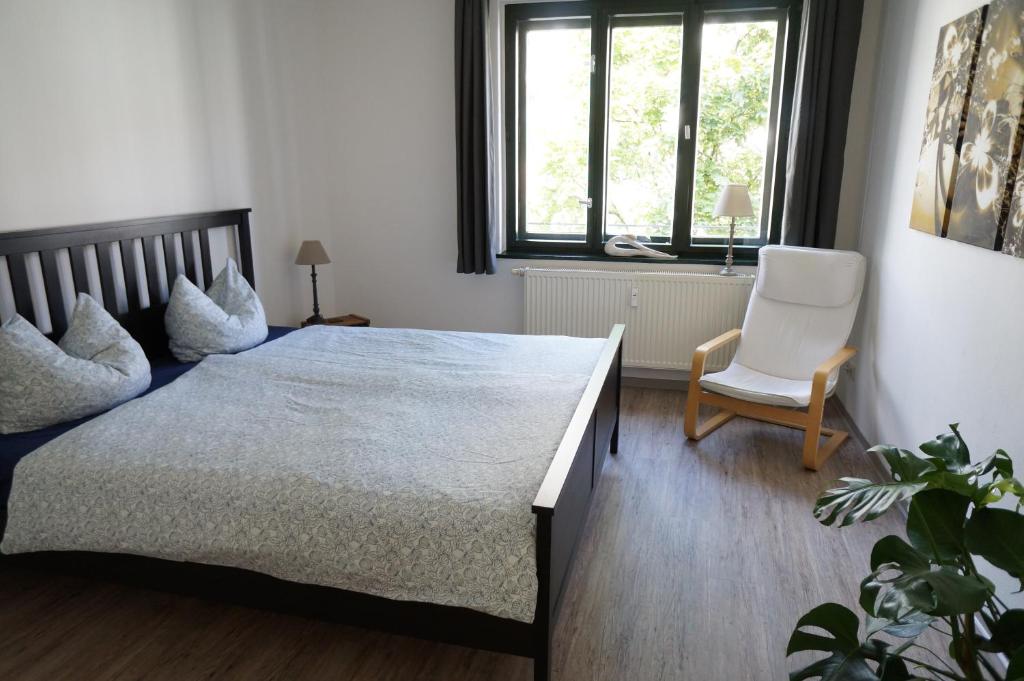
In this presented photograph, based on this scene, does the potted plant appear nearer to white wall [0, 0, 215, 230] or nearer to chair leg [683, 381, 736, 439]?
chair leg [683, 381, 736, 439]

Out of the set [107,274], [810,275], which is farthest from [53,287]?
[810,275]

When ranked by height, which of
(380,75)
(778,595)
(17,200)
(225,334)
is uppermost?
(380,75)

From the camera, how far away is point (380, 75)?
445 centimetres

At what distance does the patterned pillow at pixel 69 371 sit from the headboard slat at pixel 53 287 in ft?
0.37

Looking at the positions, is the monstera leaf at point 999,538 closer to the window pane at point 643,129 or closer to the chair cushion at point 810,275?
the chair cushion at point 810,275

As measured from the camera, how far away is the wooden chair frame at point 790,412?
3213 mm

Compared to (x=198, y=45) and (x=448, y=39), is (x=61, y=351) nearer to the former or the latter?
(x=198, y=45)

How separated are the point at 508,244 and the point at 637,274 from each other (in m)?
0.94

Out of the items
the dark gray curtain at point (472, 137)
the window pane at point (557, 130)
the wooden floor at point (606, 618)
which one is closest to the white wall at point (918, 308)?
the wooden floor at point (606, 618)

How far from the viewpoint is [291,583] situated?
1.93 meters

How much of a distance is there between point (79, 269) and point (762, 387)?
3.21 m

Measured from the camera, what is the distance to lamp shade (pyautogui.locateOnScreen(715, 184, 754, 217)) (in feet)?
12.6

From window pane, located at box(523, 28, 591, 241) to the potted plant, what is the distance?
10.5ft

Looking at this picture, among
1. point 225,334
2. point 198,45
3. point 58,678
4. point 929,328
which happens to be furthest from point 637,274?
point 58,678
